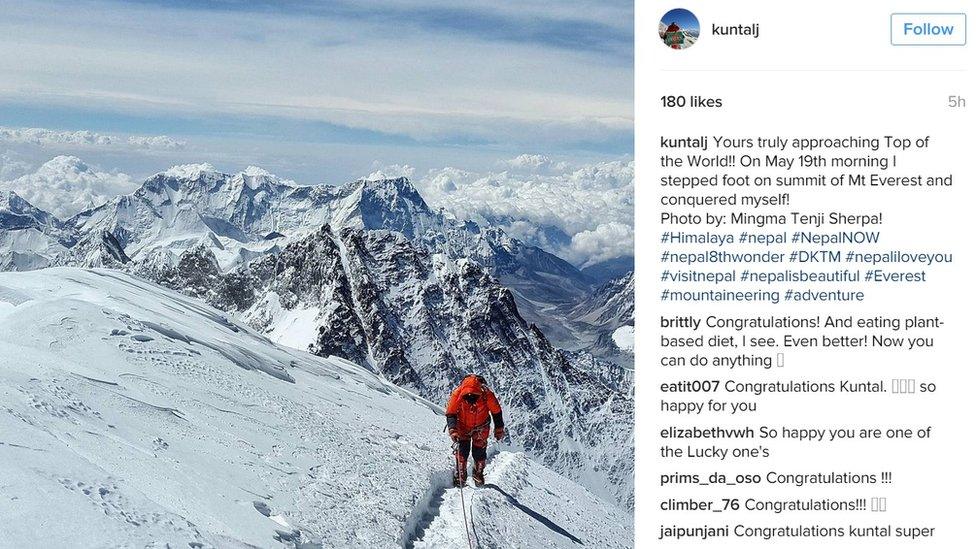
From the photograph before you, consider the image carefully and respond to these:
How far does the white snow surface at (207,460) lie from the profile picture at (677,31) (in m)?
8.28

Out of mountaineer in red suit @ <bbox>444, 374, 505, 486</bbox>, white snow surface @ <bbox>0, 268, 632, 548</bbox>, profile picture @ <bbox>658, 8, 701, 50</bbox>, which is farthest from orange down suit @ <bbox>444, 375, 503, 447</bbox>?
profile picture @ <bbox>658, 8, 701, 50</bbox>

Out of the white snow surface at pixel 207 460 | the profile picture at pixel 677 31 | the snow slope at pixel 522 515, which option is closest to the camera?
the profile picture at pixel 677 31

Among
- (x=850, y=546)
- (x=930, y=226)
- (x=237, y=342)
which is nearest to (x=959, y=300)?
(x=930, y=226)

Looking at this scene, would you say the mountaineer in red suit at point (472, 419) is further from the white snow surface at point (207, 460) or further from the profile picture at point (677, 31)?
the profile picture at point (677, 31)

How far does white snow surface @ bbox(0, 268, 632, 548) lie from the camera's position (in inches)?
392

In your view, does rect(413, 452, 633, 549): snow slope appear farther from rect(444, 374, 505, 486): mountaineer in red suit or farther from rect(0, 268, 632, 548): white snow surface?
rect(444, 374, 505, 486): mountaineer in red suit

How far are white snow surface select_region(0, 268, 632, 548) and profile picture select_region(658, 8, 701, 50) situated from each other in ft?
27.2

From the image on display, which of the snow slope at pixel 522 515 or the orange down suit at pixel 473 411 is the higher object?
the orange down suit at pixel 473 411

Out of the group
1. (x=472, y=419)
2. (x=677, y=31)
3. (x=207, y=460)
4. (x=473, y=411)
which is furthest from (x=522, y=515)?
(x=677, y=31)

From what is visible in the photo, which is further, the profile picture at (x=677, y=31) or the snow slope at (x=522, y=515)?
the snow slope at (x=522, y=515)

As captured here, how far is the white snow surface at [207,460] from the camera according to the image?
996 cm

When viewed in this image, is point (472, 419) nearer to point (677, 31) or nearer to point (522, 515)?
point (522, 515)

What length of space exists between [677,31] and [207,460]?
36.2 ft

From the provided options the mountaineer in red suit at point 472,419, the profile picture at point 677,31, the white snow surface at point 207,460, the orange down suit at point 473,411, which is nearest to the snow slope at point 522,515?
the white snow surface at point 207,460
